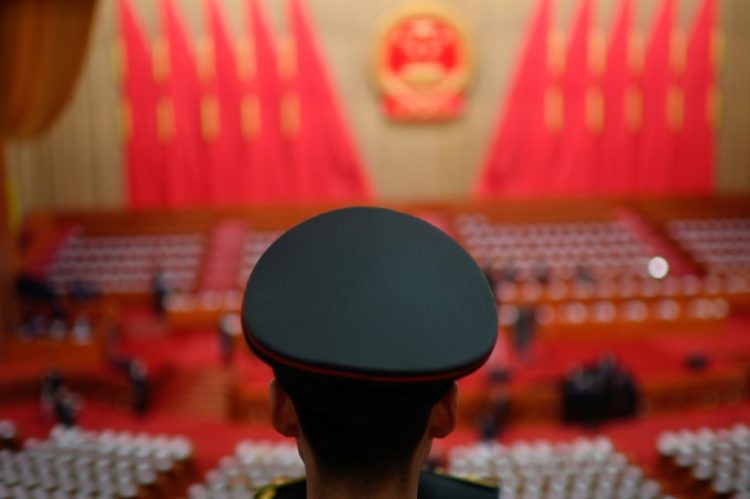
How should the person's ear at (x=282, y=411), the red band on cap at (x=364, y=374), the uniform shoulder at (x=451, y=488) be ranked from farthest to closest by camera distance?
the uniform shoulder at (x=451, y=488) → the person's ear at (x=282, y=411) → the red band on cap at (x=364, y=374)

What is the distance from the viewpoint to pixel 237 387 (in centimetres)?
738

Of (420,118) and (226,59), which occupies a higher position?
(226,59)

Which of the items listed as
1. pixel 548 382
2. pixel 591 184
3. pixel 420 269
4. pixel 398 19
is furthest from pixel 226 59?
pixel 420 269

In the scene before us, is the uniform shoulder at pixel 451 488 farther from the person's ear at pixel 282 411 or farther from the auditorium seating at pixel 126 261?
the auditorium seating at pixel 126 261

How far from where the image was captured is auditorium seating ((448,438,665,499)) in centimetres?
385

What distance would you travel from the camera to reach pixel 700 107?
13.3 metres

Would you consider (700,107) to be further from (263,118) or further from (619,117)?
(263,118)

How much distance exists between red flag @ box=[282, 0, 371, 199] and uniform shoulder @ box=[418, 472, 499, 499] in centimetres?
1188

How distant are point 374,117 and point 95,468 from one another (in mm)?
9943

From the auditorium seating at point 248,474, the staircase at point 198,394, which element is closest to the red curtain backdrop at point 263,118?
the staircase at point 198,394

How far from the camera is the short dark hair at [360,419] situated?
0.85 m

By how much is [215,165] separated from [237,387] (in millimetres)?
6434

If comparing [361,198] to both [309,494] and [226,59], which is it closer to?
[226,59]

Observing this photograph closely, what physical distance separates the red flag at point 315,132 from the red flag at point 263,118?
21 centimetres
